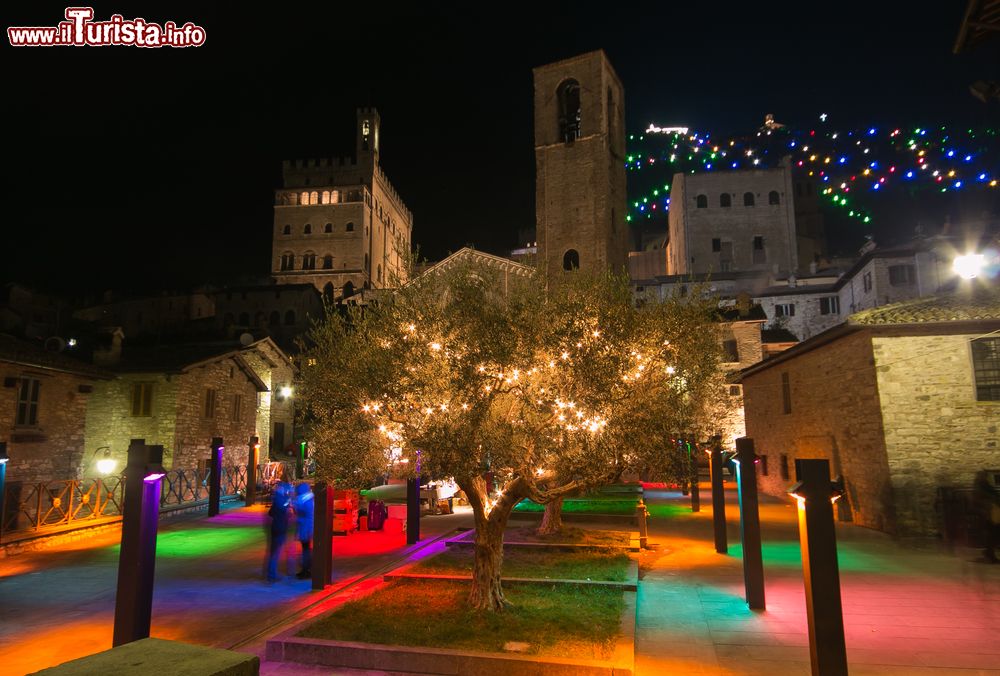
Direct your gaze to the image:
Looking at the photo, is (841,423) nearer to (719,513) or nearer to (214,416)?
(719,513)

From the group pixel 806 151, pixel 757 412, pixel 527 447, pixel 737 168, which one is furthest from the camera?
pixel 737 168

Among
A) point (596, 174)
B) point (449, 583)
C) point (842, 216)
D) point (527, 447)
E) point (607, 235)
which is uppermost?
point (842, 216)

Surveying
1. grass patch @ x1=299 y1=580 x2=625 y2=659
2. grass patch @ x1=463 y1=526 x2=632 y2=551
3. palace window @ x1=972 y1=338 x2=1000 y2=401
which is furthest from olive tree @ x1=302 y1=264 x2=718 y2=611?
palace window @ x1=972 y1=338 x2=1000 y2=401

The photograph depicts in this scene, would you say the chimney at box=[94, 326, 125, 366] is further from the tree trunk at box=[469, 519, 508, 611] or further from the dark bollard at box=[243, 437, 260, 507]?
the tree trunk at box=[469, 519, 508, 611]

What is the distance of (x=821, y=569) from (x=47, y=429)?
21856 millimetres

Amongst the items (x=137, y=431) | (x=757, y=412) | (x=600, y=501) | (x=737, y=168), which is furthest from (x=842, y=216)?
(x=137, y=431)

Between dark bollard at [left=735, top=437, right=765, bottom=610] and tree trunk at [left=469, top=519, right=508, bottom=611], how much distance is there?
12.3 feet

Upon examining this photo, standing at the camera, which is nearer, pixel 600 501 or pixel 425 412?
pixel 425 412

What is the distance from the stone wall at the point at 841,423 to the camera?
1503cm

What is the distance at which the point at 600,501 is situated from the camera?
20750 millimetres

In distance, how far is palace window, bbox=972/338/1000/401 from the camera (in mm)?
14406

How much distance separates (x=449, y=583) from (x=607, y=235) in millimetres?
31756

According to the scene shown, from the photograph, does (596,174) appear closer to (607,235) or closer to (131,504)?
(607,235)

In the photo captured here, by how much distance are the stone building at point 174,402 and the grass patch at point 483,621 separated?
1646 centimetres
